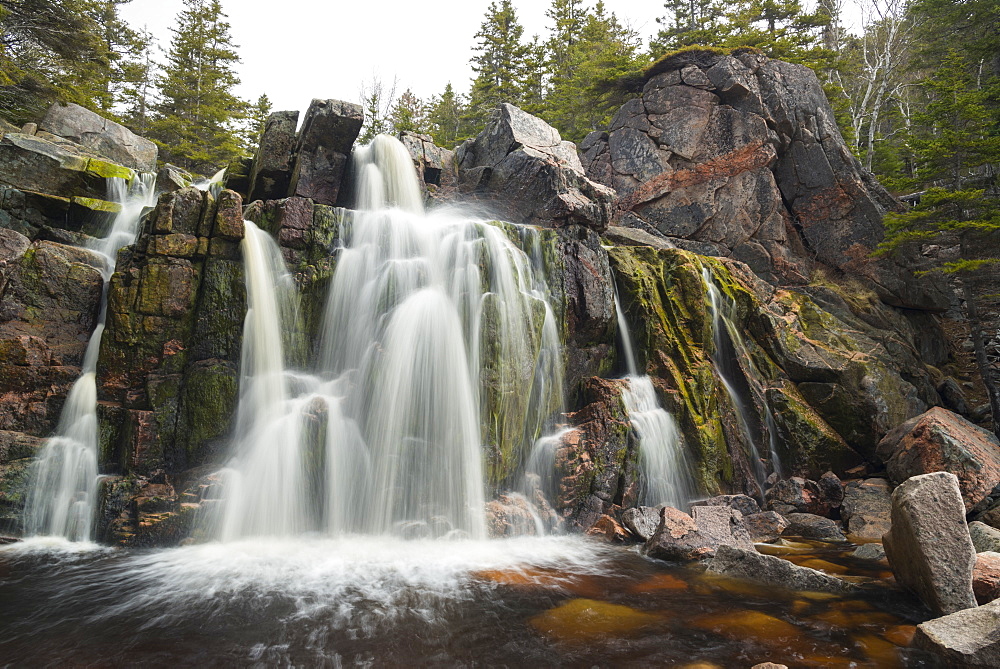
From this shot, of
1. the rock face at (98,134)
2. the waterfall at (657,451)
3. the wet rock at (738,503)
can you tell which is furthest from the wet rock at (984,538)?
the rock face at (98,134)

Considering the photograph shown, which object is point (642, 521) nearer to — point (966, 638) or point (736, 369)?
point (966, 638)

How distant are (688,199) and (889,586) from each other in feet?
53.8

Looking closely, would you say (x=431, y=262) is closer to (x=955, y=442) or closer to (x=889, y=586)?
(x=889, y=586)

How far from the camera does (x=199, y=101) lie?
86.6 ft

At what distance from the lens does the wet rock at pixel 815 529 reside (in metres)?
8.59

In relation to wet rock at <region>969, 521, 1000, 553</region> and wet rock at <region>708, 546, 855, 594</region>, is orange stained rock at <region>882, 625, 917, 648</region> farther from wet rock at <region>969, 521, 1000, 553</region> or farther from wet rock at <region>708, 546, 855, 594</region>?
wet rock at <region>969, 521, 1000, 553</region>

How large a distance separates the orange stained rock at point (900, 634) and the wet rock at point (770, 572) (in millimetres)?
1023

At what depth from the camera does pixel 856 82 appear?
3066 centimetres

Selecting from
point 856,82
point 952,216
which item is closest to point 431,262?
point 952,216

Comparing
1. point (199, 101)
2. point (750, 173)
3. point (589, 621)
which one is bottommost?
point (589, 621)

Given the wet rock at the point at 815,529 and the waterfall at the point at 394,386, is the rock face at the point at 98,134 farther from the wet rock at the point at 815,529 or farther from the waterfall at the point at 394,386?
the wet rock at the point at 815,529

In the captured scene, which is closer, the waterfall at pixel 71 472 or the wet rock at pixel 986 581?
the wet rock at pixel 986 581

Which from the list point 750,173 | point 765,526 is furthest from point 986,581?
point 750,173

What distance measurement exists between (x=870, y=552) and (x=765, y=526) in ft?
5.14
